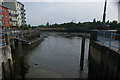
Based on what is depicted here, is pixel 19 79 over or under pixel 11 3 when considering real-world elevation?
under

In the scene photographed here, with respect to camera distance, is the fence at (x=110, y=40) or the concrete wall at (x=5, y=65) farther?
the concrete wall at (x=5, y=65)

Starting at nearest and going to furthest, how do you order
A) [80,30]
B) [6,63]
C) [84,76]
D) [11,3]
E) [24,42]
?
1. [6,63]
2. [84,76]
3. [24,42]
4. [11,3]
5. [80,30]

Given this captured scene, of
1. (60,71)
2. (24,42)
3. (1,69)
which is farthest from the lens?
(24,42)

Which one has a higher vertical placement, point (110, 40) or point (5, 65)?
point (110, 40)

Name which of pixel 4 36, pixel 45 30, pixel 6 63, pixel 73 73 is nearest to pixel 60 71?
pixel 73 73

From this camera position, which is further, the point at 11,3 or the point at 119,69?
the point at 11,3

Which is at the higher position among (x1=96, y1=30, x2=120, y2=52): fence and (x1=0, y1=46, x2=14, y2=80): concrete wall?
(x1=96, y1=30, x2=120, y2=52): fence

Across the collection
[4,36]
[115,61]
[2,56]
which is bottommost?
[2,56]

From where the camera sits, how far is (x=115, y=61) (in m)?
4.73

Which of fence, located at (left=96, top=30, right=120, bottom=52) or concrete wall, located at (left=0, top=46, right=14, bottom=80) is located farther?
concrete wall, located at (left=0, top=46, right=14, bottom=80)

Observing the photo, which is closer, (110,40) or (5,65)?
(110,40)

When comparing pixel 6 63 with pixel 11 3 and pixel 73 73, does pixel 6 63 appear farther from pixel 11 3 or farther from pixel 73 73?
pixel 11 3

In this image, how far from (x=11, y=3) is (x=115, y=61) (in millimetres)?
62883

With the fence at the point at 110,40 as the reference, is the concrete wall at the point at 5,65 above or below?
below
